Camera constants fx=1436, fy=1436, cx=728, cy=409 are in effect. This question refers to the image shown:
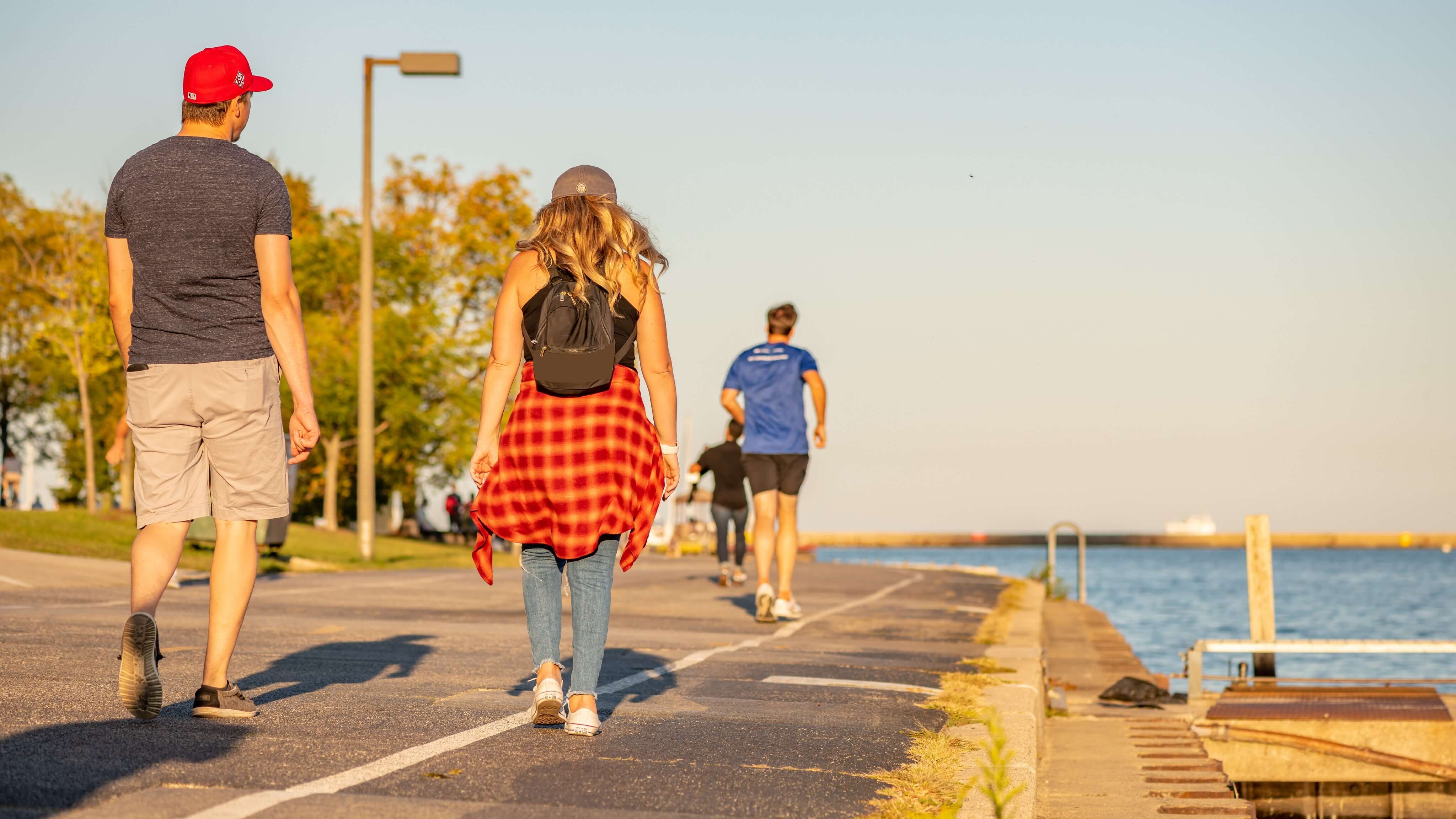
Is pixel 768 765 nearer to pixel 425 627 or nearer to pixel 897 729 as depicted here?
pixel 897 729

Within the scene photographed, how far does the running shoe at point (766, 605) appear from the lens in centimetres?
1020

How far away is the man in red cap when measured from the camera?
472cm

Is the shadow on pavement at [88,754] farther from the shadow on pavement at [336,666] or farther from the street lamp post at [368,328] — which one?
the street lamp post at [368,328]

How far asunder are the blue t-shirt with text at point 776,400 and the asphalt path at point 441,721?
1.31 m

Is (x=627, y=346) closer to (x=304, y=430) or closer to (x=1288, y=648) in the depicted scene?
(x=304, y=430)

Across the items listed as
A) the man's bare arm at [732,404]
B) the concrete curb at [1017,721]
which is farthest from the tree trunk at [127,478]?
the concrete curb at [1017,721]

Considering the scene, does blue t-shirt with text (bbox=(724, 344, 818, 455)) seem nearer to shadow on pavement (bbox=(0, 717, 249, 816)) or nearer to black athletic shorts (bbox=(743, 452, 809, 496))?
black athletic shorts (bbox=(743, 452, 809, 496))

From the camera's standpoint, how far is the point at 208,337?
15.6 ft

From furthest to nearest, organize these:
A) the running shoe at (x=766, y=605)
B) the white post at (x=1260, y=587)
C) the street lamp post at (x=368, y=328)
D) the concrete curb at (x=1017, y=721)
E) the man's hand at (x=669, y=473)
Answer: the street lamp post at (x=368, y=328), the white post at (x=1260, y=587), the running shoe at (x=766, y=605), the man's hand at (x=669, y=473), the concrete curb at (x=1017, y=721)

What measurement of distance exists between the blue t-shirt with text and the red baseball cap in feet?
19.6

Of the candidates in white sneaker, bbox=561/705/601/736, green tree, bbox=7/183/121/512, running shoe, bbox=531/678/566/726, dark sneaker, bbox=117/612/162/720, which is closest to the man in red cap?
dark sneaker, bbox=117/612/162/720

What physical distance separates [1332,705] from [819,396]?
14.2ft

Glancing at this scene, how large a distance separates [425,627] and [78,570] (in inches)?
209

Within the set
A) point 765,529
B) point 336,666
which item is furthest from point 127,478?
point 336,666
